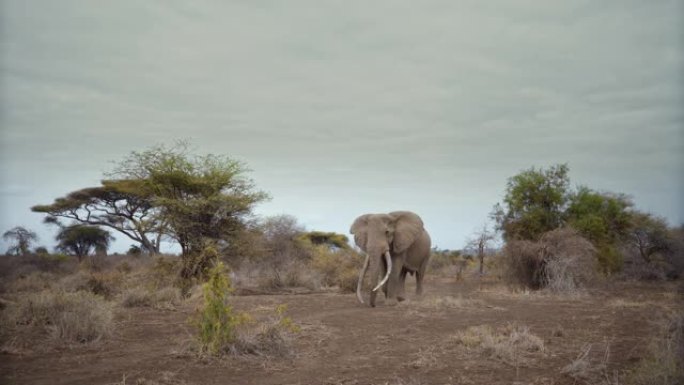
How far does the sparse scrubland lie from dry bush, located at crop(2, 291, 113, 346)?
0.03 metres

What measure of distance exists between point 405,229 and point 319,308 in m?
3.79

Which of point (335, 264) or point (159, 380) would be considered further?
point (335, 264)

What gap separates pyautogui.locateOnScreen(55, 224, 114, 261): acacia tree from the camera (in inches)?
1455

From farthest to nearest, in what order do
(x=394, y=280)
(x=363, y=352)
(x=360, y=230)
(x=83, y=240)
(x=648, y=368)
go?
(x=83, y=240) → (x=360, y=230) → (x=394, y=280) → (x=363, y=352) → (x=648, y=368)

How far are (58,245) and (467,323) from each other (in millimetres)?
36372

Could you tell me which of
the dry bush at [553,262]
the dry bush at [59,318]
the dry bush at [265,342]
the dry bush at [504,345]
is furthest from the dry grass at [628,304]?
the dry bush at [59,318]

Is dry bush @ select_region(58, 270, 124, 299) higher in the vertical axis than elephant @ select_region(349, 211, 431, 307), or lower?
lower

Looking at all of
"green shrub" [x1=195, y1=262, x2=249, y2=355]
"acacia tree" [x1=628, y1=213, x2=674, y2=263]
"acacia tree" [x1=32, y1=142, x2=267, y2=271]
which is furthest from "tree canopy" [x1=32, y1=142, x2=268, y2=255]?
"acacia tree" [x1=628, y1=213, x2=674, y2=263]

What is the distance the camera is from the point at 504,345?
7.78 m

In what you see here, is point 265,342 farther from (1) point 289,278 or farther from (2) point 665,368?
(1) point 289,278

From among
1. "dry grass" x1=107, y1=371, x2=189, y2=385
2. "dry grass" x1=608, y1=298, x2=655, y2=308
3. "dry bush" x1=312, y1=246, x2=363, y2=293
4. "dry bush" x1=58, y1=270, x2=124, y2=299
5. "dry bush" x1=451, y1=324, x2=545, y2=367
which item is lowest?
"dry grass" x1=107, y1=371, x2=189, y2=385

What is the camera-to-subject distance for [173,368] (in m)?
6.91

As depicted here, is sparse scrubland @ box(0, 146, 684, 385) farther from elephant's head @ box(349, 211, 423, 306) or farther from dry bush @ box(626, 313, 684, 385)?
elephant's head @ box(349, 211, 423, 306)

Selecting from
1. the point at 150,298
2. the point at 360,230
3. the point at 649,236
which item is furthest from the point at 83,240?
the point at 649,236
